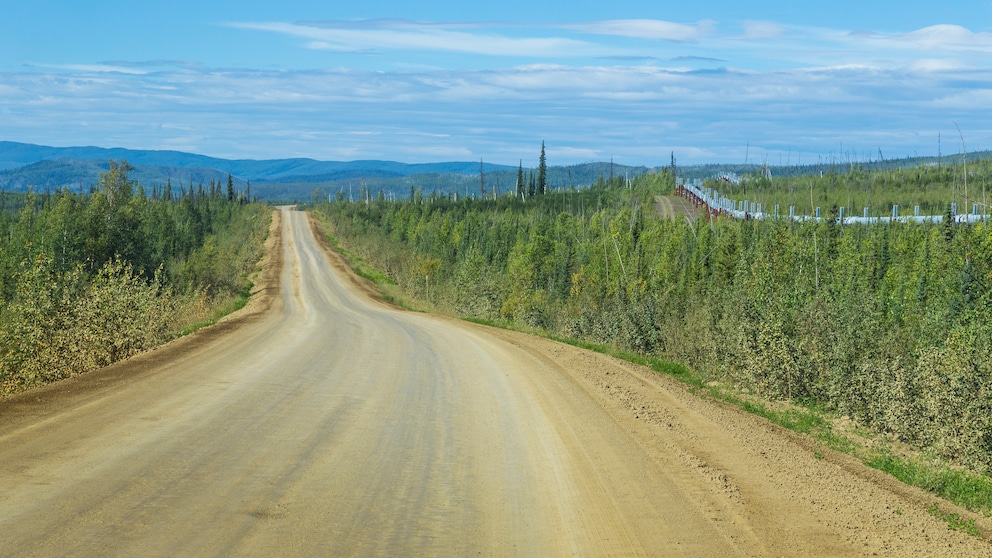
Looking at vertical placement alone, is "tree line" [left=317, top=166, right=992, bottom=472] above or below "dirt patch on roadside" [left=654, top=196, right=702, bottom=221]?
below

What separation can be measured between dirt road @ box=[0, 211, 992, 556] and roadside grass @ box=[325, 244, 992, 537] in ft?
1.86

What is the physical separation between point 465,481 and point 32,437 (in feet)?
16.2

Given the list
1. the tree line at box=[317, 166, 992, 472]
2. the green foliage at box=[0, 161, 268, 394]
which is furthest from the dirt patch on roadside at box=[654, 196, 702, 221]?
the green foliage at box=[0, 161, 268, 394]

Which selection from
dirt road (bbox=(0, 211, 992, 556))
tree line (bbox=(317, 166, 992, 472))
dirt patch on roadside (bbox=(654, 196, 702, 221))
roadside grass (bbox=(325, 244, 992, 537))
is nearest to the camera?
dirt road (bbox=(0, 211, 992, 556))

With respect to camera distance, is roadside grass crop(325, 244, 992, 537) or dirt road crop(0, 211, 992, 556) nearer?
dirt road crop(0, 211, 992, 556)

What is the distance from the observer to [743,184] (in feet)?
438

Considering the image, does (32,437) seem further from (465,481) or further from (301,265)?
(301,265)

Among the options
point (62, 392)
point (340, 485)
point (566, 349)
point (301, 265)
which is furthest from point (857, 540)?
point (301, 265)

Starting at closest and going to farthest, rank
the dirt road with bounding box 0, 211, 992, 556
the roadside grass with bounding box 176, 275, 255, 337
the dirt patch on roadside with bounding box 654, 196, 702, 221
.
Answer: the dirt road with bounding box 0, 211, 992, 556, the roadside grass with bounding box 176, 275, 255, 337, the dirt patch on roadside with bounding box 654, 196, 702, 221

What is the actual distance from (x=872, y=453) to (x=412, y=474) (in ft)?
25.2

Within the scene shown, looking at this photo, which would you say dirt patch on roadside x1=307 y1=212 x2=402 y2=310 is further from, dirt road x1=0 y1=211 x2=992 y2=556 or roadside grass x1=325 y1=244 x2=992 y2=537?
dirt road x1=0 y1=211 x2=992 y2=556

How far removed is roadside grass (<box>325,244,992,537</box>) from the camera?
32.0ft

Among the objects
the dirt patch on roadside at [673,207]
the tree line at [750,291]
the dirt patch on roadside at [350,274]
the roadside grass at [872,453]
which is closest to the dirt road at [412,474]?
the roadside grass at [872,453]

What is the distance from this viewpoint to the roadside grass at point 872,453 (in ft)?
32.0
